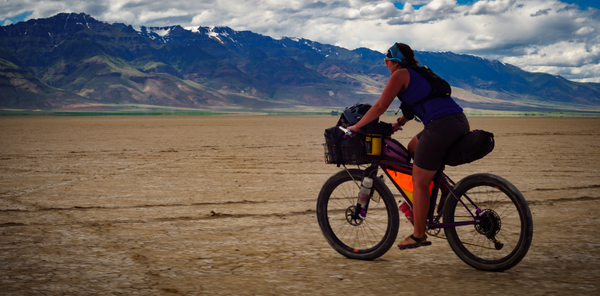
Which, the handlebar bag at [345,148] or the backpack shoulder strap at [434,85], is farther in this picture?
the handlebar bag at [345,148]

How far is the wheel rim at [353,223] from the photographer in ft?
13.7

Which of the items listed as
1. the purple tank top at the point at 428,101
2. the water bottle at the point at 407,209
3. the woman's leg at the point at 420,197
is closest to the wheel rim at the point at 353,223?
the water bottle at the point at 407,209

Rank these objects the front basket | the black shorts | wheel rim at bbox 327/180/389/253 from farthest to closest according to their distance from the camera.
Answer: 1. wheel rim at bbox 327/180/389/253
2. the front basket
3. the black shorts

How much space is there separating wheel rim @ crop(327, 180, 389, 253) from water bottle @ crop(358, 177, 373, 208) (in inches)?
2.3

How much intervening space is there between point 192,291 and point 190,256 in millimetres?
905

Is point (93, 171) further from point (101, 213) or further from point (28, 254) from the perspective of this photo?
point (28, 254)

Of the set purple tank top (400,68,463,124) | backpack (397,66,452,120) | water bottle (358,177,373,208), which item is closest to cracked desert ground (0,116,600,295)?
water bottle (358,177,373,208)

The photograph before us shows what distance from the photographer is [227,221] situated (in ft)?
19.0

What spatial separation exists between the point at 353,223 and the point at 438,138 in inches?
45.9

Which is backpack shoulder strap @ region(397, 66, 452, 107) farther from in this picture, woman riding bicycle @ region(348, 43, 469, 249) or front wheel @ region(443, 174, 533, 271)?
front wheel @ region(443, 174, 533, 271)

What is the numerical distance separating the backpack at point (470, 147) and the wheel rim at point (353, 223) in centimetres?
76

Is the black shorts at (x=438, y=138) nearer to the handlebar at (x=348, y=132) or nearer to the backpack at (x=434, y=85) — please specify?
the backpack at (x=434, y=85)

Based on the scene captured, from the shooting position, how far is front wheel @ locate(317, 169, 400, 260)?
4.07 meters

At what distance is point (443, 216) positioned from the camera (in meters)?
3.92
